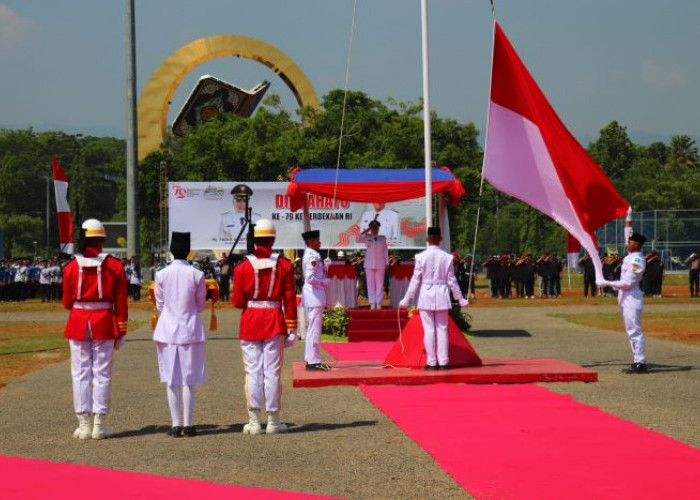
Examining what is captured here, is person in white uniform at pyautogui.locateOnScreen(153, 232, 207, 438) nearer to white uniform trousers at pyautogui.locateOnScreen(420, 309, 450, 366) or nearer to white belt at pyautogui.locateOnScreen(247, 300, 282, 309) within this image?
white belt at pyautogui.locateOnScreen(247, 300, 282, 309)

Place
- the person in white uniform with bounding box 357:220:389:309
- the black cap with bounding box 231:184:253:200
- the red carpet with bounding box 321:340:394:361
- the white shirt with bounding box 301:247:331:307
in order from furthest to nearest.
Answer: the black cap with bounding box 231:184:253:200 < the person in white uniform with bounding box 357:220:389:309 < the red carpet with bounding box 321:340:394:361 < the white shirt with bounding box 301:247:331:307

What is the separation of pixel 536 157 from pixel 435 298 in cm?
229

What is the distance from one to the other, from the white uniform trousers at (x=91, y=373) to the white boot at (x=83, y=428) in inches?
2.3

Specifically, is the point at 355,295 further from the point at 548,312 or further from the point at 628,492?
the point at 628,492

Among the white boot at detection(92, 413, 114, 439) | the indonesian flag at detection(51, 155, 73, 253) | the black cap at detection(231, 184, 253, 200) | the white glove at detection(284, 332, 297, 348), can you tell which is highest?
the black cap at detection(231, 184, 253, 200)

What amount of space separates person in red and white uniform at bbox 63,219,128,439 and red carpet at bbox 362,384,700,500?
2.76m

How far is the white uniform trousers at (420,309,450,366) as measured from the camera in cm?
1522

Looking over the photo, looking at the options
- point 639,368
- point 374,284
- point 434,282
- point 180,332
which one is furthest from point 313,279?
point 374,284

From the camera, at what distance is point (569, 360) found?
1778 cm

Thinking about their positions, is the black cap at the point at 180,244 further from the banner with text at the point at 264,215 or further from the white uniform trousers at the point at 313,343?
the banner with text at the point at 264,215

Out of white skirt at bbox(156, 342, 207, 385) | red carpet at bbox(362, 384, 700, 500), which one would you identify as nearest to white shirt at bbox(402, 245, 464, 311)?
red carpet at bbox(362, 384, 700, 500)

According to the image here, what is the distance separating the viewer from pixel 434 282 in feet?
50.0

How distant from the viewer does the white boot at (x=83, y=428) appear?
415 inches

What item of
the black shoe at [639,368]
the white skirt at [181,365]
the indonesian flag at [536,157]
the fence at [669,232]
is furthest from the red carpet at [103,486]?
the fence at [669,232]
